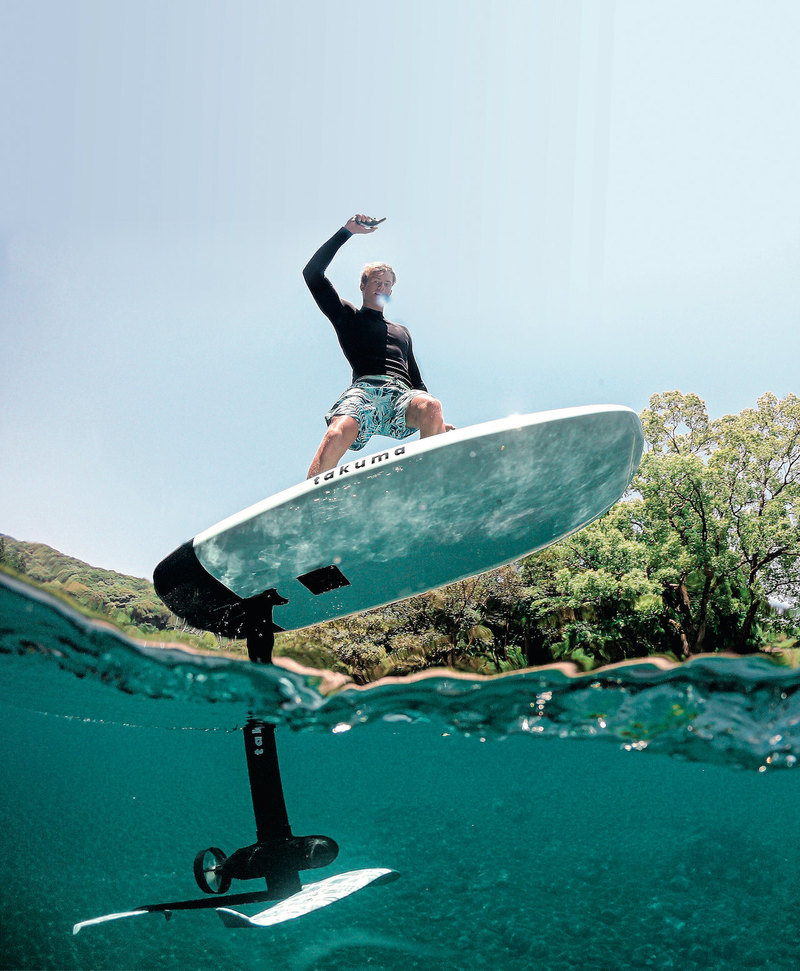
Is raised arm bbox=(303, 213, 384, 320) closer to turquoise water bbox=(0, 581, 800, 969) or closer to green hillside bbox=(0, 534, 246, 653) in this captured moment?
green hillside bbox=(0, 534, 246, 653)

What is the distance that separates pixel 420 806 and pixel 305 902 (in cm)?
1156

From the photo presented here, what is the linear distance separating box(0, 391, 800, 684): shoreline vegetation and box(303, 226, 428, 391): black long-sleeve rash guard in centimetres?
638

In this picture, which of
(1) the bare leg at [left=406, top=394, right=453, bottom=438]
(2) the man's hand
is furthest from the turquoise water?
(2) the man's hand

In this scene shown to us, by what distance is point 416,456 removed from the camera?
7.95 feet

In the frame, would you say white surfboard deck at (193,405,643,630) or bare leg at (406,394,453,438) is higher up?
bare leg at (406,394,453,438)

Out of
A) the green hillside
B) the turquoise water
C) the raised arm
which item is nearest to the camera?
the raised arm

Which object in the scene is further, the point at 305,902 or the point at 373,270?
the point at 305,902

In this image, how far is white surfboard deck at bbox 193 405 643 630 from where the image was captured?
2.44m

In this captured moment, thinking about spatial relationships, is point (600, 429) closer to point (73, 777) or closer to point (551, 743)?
point (551, 743)

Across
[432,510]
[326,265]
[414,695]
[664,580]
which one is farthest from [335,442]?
[664,580]

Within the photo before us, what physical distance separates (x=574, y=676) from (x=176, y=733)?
700 cm

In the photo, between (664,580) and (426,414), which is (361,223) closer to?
(426,414)

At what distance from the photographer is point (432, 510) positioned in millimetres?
2662

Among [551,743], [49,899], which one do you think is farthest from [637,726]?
[49,899]
